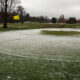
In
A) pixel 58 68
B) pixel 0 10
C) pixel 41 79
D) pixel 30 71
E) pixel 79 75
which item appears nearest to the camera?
pixel 41 79

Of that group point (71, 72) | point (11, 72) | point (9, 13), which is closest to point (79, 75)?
point (71, 72)

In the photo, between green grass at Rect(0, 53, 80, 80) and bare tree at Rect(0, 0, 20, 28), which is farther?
bare tree at Rect(0, 0, 20, 28)

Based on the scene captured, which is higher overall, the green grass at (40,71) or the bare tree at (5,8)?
the bare tree at (5,8)

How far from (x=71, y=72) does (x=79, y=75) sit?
0.28 m

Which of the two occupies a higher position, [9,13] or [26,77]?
[9,13]

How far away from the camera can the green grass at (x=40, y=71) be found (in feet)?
11.3

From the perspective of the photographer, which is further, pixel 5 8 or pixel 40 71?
pixel 5 8

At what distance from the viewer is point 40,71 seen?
387 cm

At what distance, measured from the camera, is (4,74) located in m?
→ 3.62

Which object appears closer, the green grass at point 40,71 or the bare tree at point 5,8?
the green grass at point 40,71

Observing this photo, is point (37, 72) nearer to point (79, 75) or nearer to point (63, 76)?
point (63, 76)

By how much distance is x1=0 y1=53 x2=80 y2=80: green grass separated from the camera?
3.46m

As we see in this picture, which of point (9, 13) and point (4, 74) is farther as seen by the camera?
point (9, 13)

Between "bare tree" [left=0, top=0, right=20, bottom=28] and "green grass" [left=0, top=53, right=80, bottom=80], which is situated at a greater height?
"bare tree" [left=0, top=0, right=20, bottom=28]
